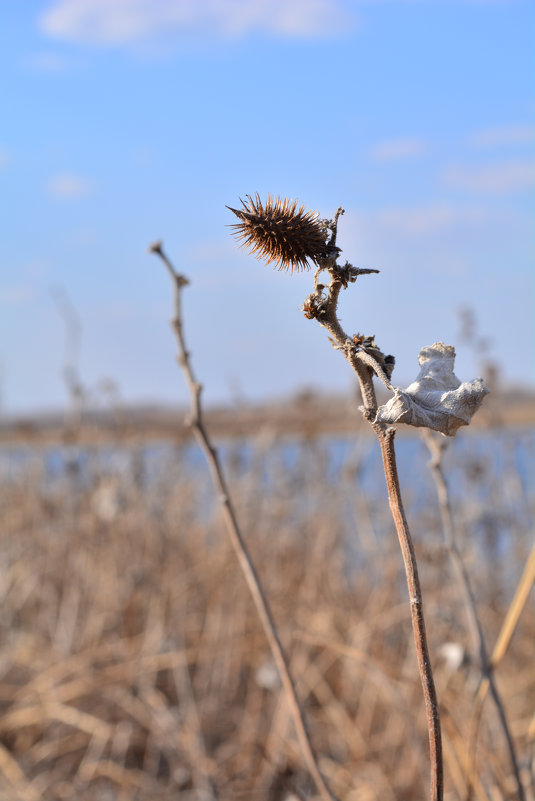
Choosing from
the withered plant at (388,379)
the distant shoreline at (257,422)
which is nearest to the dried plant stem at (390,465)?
the withered plant at (388,379)

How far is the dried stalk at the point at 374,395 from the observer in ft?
1.59

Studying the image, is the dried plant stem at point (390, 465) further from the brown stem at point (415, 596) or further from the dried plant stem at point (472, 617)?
the dried plant stem at point (472, 617)

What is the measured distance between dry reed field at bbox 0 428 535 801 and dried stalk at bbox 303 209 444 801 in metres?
0.84

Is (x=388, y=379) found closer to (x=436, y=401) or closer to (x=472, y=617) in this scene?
(x=436, y=401)

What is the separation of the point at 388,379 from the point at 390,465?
0.17ft

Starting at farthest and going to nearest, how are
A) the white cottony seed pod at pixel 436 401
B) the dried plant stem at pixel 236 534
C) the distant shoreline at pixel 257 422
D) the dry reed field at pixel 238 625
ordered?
the distant shoreline at pixel 257 422, the dry reed field at pixel 238 625, the dried plant stem at pixel 236 534, the white cottony seed pod at pixel 436 401

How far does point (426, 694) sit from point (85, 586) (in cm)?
290

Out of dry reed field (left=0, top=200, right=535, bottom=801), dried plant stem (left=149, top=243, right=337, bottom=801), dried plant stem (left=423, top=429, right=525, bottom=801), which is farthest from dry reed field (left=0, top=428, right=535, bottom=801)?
dried plant stem (left=149, top=243, right=337, bottom=801)

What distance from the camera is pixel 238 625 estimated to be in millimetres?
2867

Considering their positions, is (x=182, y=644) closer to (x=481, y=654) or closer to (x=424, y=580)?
(x=424, y=580)

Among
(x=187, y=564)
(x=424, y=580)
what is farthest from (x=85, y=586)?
(x=424, y=580)

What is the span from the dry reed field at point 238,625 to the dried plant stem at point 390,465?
83 centimetres

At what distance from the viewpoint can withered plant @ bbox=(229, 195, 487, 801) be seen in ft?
1.59

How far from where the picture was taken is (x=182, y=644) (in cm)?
284
